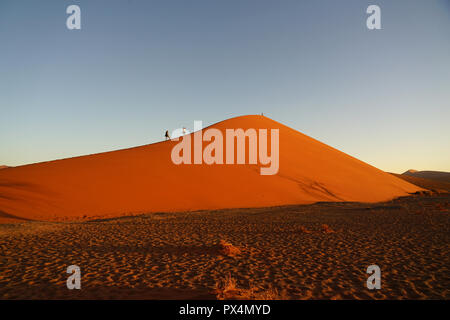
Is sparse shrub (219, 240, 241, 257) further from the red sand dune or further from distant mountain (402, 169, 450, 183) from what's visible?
distant mountain (402, 169, 450, 183)

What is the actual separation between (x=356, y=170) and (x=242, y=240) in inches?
1181

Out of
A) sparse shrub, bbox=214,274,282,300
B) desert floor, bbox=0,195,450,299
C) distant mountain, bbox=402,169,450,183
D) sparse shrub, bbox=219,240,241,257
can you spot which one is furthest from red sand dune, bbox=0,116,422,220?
distant mountain, bbox=402,169,450,183

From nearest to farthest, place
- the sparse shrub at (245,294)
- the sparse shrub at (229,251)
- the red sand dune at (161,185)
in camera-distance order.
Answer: the sparse shrub at (245,294) < the sparse shrub at (229,251) < the red sand dune at (161,185)

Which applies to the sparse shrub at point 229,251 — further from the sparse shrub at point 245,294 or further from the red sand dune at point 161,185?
the red sand dune at point 161,185

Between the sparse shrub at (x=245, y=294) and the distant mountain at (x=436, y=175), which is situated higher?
the distant mountain at (x=436, y=175)

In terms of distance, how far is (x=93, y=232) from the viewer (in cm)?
1245

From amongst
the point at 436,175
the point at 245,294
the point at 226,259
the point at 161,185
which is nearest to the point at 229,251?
the point at 226,259

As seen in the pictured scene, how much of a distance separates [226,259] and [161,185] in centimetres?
1757

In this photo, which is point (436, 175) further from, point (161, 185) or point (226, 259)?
point (226, 259)

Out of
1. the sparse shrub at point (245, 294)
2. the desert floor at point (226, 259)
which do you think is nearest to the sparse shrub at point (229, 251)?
the desert floor at point (226, 259)

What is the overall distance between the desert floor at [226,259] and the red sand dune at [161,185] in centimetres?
602

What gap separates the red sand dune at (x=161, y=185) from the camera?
772 inches

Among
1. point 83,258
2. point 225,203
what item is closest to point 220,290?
point 83,258
